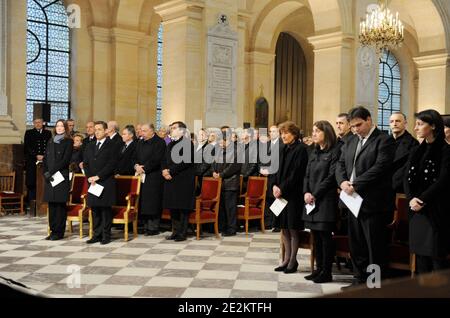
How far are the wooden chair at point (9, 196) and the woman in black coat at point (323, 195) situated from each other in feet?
24.7

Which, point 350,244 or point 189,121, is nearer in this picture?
point 350,244

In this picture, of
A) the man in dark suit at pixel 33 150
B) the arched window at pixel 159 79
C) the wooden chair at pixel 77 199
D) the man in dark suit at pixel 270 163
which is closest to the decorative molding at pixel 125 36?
the arched window at pixel 159 79

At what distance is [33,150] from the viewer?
11273mm

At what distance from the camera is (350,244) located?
17.6 feet

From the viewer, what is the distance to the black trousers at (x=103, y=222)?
8.01 m

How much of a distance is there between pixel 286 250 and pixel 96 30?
42.1ft

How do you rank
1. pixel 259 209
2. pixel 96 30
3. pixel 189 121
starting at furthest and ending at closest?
pixel 96 30
pixel 189 121
pixel 259 209

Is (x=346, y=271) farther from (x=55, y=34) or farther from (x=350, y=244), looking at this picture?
(x=55, y=34)

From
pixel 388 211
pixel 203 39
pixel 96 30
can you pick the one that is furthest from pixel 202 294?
pixel 96 30

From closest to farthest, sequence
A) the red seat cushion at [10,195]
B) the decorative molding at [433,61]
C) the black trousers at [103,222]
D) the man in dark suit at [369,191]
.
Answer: the man in dark suit at [369,191] < the black trousers at [103,222] < the red seat cushion at [10,195] < the decorative molding at [433,61]

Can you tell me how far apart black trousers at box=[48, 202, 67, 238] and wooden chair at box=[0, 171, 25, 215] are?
3194mm

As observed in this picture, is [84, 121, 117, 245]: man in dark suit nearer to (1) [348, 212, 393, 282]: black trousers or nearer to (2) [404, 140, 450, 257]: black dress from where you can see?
(1) [348, 212, 393, 282]: black trousers

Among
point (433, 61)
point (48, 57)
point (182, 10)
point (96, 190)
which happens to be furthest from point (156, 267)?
point (433, 61)

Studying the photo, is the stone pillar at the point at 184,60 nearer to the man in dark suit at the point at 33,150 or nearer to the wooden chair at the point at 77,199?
the man in dark suit at the point at 33,150
